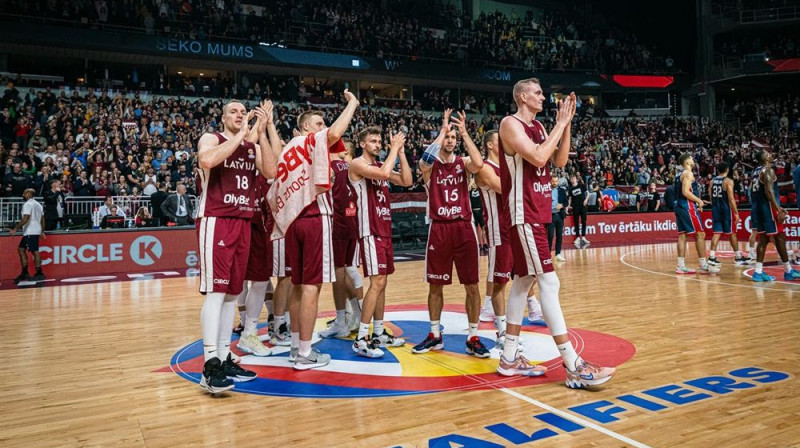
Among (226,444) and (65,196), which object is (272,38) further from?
(226,444)

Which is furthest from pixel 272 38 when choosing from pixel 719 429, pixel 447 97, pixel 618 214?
pixel 719 429

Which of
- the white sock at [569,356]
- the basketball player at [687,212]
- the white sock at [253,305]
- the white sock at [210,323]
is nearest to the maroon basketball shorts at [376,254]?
the white sock at [253,305]

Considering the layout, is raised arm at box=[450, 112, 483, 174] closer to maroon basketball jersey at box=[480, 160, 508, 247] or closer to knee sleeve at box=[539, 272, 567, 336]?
maroon basketball jersey at box=[480, 160, 508, 247]

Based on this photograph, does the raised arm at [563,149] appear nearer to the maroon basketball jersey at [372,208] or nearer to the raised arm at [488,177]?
the raised arm at [488,177]

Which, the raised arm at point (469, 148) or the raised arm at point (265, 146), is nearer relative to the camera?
the raised arm at point (265, 146)

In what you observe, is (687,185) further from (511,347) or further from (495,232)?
(511,347)

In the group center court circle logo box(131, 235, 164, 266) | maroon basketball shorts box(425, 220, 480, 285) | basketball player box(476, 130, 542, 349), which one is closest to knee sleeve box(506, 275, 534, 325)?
basketball player box(476, 130, 542, 349)

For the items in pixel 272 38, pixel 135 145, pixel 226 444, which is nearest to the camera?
pixel 226 444

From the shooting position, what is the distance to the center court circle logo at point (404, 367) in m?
4.00

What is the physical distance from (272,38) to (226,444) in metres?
25.3

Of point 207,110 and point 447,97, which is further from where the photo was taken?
point 447,97

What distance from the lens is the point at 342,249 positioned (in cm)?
561

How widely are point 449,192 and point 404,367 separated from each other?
1.67 metres

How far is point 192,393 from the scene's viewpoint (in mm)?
4008
